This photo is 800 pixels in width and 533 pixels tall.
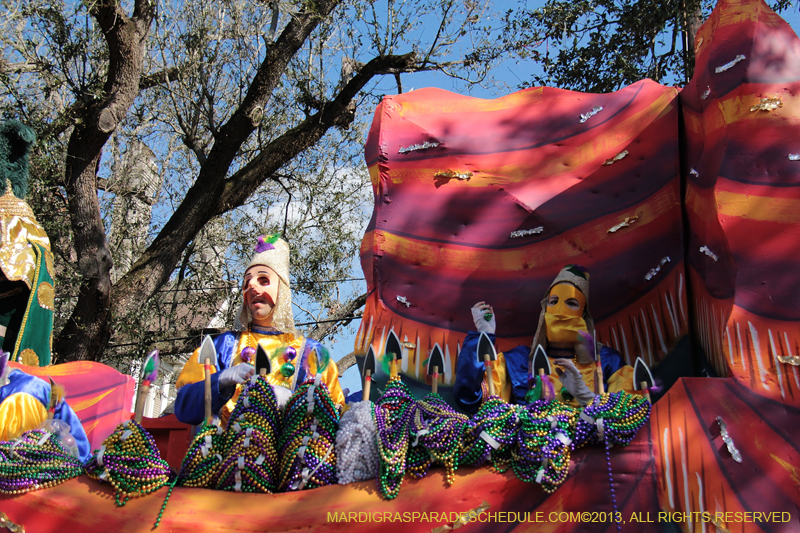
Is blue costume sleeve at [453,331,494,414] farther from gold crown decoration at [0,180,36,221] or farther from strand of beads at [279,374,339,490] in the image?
gold crown decoration at [0,180,36,221]

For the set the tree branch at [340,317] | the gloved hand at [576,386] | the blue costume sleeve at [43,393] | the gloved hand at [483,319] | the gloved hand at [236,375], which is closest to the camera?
the gloved hand at [236,375]

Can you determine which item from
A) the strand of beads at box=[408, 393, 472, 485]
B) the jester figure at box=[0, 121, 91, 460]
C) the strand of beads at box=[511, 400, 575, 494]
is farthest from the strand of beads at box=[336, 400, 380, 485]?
the jester figure at box=[0, 121, 91, 460]

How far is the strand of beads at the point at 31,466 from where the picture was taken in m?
2.75

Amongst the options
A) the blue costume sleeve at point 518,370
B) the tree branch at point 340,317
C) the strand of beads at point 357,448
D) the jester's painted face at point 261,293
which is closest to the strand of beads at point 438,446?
the strand of beads at point 357,448

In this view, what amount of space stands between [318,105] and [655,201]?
435 centimetres

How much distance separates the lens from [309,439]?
Answer: 2.70 meters

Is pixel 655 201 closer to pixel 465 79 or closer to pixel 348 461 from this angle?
pixel 348 461

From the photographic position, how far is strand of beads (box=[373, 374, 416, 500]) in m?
2.59

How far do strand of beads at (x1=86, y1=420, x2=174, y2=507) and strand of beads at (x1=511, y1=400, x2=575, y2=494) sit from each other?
1.34 meters

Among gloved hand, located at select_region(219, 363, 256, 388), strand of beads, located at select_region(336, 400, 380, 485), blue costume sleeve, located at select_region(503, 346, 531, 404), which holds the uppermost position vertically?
blue costume sleeve, located at select_region(503, 346, 531, 404)

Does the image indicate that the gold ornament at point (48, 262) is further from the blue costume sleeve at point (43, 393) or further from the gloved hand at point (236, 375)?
the gloved hand at point (236, 375)

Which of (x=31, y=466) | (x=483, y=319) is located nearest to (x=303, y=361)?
(x=483, y=319)

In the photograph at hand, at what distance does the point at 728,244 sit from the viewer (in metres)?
3.05

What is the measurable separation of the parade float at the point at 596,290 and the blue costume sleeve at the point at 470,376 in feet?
1.49
